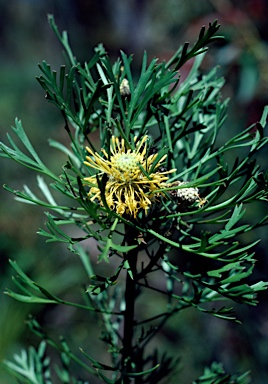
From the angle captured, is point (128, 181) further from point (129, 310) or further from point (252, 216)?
point (252, 216)

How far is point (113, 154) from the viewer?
0.39 metres

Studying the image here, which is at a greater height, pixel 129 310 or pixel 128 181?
pixel 128 181

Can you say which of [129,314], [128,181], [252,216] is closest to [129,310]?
[129,314]

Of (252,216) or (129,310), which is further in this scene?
(252,216)

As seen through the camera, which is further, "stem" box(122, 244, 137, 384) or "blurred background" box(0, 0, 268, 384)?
"blurred background" box(0, 0, 268, 384)

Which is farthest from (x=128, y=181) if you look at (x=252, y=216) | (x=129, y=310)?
(x=252, y=216)

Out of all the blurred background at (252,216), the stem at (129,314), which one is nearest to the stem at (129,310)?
the stem at (129,314)

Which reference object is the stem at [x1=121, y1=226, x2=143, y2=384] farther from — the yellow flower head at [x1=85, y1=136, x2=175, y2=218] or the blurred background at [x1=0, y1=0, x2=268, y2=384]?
the blurred background at [x1=0, y1=0, x2=268, y2=384]

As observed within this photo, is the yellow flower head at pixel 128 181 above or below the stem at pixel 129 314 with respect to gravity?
above

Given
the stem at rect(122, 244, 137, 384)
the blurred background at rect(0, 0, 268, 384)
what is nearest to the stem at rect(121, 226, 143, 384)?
the stem at rect(122, 244, 137, 384)

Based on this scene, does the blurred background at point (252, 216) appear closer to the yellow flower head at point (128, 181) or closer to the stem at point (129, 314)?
the stem at point (129, 314)

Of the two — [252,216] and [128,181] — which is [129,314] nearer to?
[128,181]

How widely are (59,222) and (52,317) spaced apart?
1.58 meters

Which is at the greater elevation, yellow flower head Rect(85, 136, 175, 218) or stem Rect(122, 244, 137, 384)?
yellow flower head Rect(85, 136, 175, 218)
